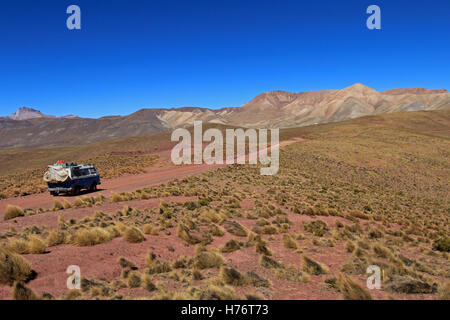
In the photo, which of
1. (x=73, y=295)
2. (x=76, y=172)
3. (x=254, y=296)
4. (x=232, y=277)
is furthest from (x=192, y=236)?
(x=76, y=172)

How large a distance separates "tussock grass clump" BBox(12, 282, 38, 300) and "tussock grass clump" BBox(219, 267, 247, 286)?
4.21m

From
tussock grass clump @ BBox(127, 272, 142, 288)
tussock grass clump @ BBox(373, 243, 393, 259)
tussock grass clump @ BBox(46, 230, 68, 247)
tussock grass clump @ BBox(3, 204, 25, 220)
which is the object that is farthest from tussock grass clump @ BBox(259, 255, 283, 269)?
tussock grass clump @ BBox(3, 204, 25, 220)

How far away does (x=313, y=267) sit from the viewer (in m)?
9.16

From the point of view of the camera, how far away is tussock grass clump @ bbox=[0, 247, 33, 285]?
6715 mm

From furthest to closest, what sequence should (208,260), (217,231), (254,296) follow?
(217,231) → (208,260) → (254,296)

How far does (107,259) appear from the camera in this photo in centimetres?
884

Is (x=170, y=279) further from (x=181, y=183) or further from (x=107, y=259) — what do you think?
(x=181, y=183)

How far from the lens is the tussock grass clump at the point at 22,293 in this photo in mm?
5953

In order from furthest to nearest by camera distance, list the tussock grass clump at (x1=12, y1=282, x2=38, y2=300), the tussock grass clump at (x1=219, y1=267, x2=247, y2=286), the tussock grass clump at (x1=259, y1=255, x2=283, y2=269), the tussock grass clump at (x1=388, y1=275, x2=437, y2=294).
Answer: the tussock grass clump at (x1=259, y1=255, x2=283, y2=269)
the tussock grass clump at (x1=388, y1=275, x2=437, y2=294)
the tussock grass clump at (x1=219, y1=267, x2=247, y2=286)
the tussock grass clump at (x1=12, y1=282, x2=38, y2=300)

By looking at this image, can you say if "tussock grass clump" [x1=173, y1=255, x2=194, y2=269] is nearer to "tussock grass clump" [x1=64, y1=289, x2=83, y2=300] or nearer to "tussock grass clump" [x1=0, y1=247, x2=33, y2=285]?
"tussock grass clump" [x1=64, y1=289, x2=83, y2=300]

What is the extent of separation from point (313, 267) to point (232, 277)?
297cm

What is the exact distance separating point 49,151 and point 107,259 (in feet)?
329

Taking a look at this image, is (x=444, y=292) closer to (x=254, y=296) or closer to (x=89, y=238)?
(x=254, y=296)
